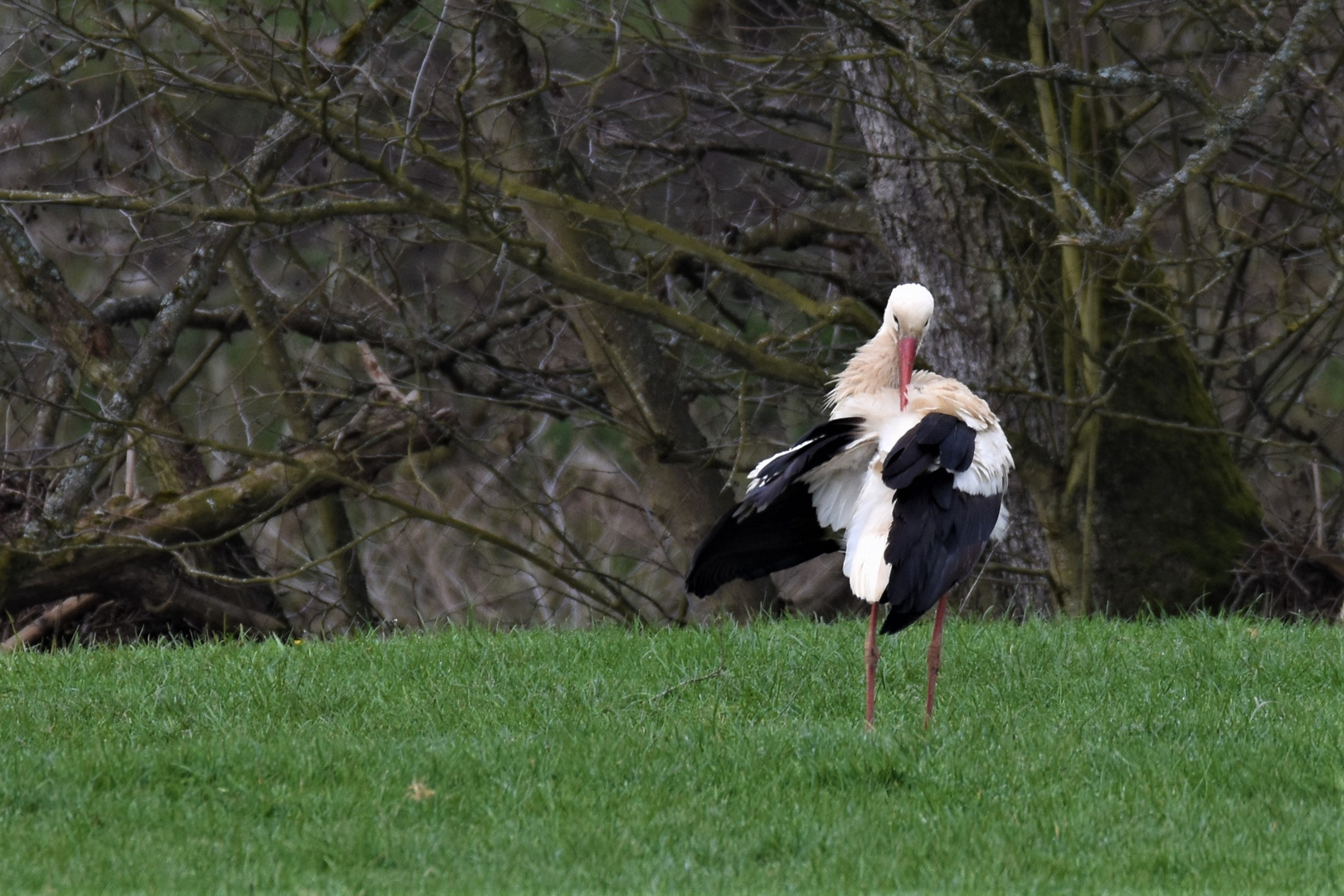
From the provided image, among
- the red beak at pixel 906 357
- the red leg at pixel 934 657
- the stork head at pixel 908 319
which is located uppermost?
the stork head at pixel 908 319

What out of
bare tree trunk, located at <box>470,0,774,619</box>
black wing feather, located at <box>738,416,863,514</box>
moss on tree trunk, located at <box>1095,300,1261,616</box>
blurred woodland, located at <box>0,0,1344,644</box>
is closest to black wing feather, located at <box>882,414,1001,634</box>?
black wing feather, located at <box>738,416,863,514</box>

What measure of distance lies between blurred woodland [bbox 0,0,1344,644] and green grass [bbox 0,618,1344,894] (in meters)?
2.02

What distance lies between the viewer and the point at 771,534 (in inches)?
211

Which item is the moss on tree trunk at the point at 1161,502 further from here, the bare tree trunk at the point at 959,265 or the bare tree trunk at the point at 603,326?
the bare tree trunk at the point at 603,326

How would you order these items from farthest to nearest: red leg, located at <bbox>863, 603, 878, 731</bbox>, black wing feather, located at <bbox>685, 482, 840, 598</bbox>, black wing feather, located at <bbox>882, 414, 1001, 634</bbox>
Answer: black wing feather, located at <bbox>685, 482, 840, 598</bbox> → red leg, located at <bbox>863, 603, 878, 731</bbox> → black wing feather, located at <bbox>882, 414, 1001, 634</bbox>

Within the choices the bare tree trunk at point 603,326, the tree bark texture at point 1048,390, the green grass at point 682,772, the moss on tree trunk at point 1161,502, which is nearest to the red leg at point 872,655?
the green grass at point 682,772

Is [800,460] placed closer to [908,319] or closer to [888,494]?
[888,494]

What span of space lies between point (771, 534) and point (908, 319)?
94cm

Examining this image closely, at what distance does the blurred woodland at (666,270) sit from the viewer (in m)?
7.88

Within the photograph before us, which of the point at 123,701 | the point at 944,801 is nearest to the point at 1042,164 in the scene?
the point at 944,801

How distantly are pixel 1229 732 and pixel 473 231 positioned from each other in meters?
4.51

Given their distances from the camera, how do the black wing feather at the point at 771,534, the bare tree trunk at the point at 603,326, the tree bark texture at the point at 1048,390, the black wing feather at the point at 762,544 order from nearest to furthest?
the black wing feather at the point at 771,534
the black wing feather at the point at 762,544
the tree bark texture at the point at 1048,390
the bare tree trunk at the point at 603,326

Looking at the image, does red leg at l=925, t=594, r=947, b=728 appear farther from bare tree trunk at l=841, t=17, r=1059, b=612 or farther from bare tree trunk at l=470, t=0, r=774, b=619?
bare tree trunk at l=470, t=0, r=774, b=619

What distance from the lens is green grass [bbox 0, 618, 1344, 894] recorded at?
361 cm
